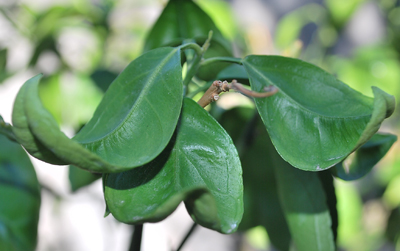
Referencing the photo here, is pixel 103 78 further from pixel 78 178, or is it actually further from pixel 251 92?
pixel 251 92

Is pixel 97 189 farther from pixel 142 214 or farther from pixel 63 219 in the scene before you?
pixel 142 214

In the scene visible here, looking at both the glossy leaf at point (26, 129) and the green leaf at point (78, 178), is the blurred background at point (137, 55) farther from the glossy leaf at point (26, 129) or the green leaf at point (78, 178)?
the glossy leaf at point (26, 129)

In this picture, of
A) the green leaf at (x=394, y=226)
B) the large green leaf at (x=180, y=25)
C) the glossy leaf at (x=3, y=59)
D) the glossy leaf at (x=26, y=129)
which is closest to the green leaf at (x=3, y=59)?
the glossy leaf at (x=3, y=59)

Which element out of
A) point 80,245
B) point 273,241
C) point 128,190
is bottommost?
point 80,245

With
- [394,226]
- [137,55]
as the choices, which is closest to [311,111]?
[137,55]

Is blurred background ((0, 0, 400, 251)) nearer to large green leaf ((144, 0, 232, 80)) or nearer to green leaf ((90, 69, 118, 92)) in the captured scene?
green leaf ((90, 69, 118, 92))

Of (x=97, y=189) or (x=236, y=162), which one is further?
(x=97, y=189)

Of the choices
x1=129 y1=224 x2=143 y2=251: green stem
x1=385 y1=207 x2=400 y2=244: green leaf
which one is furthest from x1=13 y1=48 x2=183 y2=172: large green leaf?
x1=385 y1=207 x2=400 y2=244: green leaf

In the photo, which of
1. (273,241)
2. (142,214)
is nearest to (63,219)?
(273,241)
